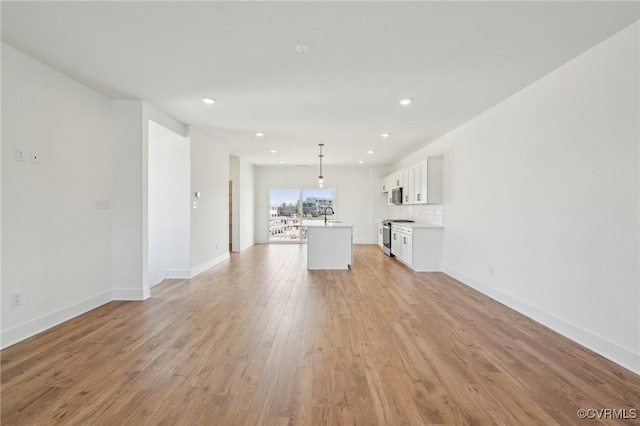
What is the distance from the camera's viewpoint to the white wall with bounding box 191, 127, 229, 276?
533cm

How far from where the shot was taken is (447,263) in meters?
5.51

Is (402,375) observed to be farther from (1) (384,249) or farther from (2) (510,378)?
(1) (384,249)

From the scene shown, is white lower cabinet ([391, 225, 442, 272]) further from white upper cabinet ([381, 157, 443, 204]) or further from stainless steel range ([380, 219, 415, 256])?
stainless steel range ([380, 219, 415, 256])

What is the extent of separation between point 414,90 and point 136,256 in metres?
4.06

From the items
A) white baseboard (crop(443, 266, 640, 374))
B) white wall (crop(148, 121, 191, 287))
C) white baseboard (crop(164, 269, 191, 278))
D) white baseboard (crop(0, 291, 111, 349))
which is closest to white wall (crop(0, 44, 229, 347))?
white baseboard (crop(0, 291, 111, 349))

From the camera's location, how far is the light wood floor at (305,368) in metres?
1.77

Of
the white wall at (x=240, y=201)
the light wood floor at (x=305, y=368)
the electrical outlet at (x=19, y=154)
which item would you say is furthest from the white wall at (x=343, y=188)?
the electrical outlet at (x=19, y=154)

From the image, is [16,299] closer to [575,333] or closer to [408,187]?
[575,333]

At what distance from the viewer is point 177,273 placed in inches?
203

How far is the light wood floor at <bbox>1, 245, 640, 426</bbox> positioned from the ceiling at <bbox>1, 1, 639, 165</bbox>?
2.58m

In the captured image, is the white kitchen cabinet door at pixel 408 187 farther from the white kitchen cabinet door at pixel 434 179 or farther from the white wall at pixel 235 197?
the white wall at pixel 235 197

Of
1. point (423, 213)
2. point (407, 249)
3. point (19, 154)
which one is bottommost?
point (407, 249)

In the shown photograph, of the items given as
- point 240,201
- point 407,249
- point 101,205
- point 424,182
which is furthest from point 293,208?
point 101,205

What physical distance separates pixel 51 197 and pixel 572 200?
5.11m
